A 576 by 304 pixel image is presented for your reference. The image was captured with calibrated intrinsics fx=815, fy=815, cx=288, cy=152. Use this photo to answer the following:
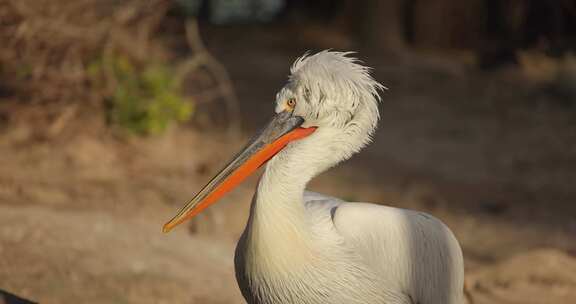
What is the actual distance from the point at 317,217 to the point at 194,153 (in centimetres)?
425

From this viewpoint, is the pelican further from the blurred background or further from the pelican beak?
the blurred background

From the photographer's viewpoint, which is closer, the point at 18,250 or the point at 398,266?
the point at 398,266

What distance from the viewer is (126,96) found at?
6676mm

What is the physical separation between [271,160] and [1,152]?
3.98 meters

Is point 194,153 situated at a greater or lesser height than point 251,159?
lesser

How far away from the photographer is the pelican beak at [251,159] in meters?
2.91

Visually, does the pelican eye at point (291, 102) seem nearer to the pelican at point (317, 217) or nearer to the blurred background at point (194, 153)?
the pelican at point (317, 217)

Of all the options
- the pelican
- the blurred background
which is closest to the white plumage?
the pelican

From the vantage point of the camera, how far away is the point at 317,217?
9.84ft

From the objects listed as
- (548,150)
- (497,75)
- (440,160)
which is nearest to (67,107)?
(440,160)

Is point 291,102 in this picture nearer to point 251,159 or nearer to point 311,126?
point 311,126

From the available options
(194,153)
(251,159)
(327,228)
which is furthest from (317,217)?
(194,153)

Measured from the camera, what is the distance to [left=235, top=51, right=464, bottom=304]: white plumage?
2.78m

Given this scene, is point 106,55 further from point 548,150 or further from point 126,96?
point 548,150
